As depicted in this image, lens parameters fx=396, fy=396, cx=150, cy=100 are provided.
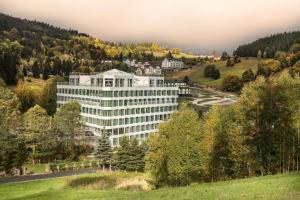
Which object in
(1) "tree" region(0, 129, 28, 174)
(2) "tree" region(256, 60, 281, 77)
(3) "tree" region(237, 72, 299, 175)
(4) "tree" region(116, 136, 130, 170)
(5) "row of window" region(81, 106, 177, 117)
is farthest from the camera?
(2) "tree" region(256, 60, 281, 77)

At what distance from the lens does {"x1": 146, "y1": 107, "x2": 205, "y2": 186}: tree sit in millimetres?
46719

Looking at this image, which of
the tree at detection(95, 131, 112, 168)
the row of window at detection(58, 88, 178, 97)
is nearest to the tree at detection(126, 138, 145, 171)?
the tree at detection(95, 131, 112, 168)

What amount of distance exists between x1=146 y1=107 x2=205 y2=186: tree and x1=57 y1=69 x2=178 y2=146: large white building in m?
56.2

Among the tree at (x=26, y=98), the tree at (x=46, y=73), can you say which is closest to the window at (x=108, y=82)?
the tree at (x=26, y=98)

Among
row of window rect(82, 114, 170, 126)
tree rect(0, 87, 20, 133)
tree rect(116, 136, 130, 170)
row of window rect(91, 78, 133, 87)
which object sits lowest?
Answer: tree rect(116, 136, 130, 170)

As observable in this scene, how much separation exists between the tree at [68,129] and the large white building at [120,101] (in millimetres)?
11457

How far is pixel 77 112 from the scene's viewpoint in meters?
96.0

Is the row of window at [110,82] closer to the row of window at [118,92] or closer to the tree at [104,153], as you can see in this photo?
the row of window at [118,92]

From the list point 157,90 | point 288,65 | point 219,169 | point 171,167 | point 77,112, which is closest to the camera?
point 171,167

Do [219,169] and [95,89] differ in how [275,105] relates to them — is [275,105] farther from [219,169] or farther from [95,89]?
[95,89]

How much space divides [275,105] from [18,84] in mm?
137552

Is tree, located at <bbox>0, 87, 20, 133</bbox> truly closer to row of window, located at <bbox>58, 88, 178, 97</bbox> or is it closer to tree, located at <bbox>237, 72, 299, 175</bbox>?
row of window, located at <bbox>58, 88, 178, 97</bbox>

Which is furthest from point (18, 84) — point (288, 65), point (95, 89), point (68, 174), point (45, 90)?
point (288, 65)

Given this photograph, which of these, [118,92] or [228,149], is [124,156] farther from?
[118,92]
